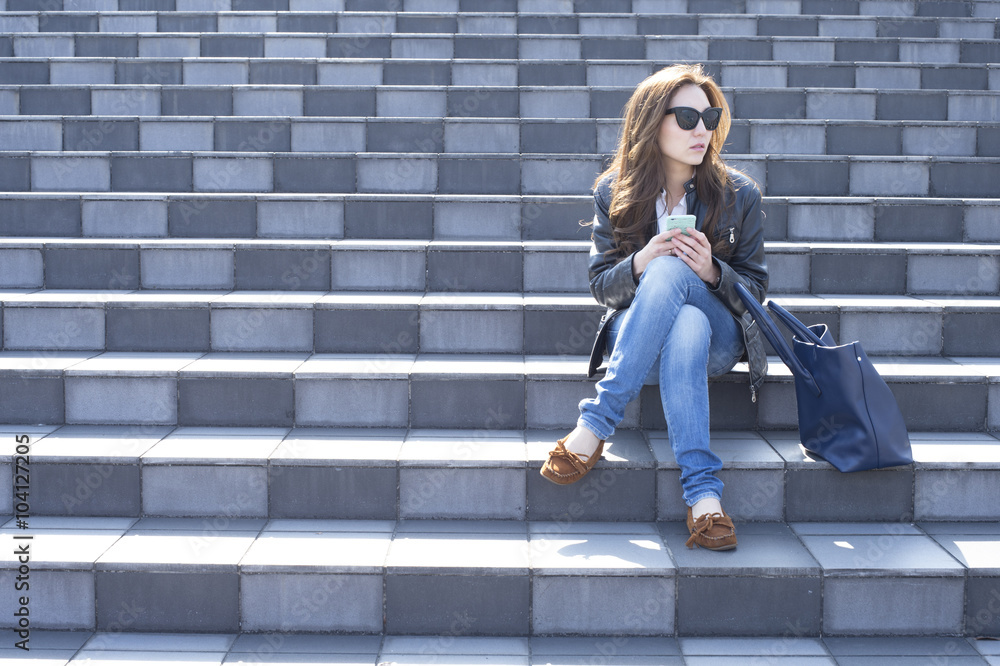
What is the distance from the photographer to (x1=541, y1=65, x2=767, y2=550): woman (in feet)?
8.37

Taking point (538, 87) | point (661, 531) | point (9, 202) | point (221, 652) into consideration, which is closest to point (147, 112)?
point (9, 202)

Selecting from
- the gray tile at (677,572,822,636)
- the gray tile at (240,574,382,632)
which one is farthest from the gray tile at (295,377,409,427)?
the gray tile at (677,572,822,636)

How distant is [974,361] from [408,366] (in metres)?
2.27

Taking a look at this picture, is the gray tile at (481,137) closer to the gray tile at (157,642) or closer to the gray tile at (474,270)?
the gray tile at (474,270)

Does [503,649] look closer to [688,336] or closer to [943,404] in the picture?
[688,336]

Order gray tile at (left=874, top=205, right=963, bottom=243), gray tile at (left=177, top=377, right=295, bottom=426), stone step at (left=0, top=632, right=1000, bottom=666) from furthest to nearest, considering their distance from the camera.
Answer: gray tile at (left=874, top=205, right=963, bottom=243) < gray tile at (left=177, top=377, right=295, bottom=426) < stone step at (left=0, top=632, right=1000, bottom=666)

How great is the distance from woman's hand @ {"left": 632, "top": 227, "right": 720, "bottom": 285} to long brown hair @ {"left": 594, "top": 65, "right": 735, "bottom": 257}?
174 mm

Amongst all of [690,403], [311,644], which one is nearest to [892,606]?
[690,403]

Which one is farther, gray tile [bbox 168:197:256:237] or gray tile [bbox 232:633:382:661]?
gray tile [bbox 168:197:256:237]

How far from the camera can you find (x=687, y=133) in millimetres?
2807

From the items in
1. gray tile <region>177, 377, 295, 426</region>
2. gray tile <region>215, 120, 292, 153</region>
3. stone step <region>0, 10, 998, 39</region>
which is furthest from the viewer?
stone step <region>0, 10, 998, 39</region>

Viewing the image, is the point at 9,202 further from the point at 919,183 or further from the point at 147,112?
the point at 919,183

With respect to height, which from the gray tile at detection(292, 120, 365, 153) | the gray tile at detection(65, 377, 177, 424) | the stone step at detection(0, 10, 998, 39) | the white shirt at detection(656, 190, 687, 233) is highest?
the stone step at detection(0, 10, 998, 39)

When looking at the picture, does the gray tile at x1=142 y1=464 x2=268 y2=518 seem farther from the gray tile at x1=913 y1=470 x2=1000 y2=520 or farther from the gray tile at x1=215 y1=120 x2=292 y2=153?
the gray tile at x1=215 y1=120 x2=292 y2=153
